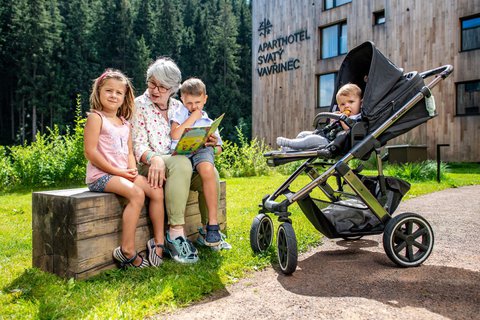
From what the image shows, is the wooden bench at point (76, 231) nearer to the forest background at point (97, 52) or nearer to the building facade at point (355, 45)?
the building facade at point (355, 45)

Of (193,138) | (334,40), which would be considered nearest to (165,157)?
(193,138)

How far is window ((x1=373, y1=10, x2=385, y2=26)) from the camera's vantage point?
61.7 feet

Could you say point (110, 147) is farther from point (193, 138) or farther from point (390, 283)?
point (390, 283)

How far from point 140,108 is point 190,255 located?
130 cm

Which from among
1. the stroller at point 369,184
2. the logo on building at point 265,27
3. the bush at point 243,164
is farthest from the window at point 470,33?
the stroller at point 369,184

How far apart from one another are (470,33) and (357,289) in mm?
16199

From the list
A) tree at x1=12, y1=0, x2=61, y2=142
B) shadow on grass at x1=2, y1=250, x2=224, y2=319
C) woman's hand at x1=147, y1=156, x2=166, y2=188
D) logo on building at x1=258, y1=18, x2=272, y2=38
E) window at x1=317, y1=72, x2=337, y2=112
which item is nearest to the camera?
shadow on grass at x1=2, y1=250, x2=224, y2=319

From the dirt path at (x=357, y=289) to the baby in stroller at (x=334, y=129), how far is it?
1.00 m

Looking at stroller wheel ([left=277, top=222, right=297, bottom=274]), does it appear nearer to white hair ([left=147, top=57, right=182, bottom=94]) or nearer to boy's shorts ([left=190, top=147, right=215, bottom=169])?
boy's shorts ([left=190, top=147, right=215, bottom=169])

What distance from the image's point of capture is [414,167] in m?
10.0

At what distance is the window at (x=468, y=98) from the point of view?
15734mm

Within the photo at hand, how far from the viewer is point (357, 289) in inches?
116

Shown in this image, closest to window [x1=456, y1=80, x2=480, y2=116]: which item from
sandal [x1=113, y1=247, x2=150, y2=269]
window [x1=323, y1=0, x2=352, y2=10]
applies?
window [x1=323, y1=0, x2=352, y2=10]

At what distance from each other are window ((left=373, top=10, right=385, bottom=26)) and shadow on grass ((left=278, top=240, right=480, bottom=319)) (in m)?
17.3
